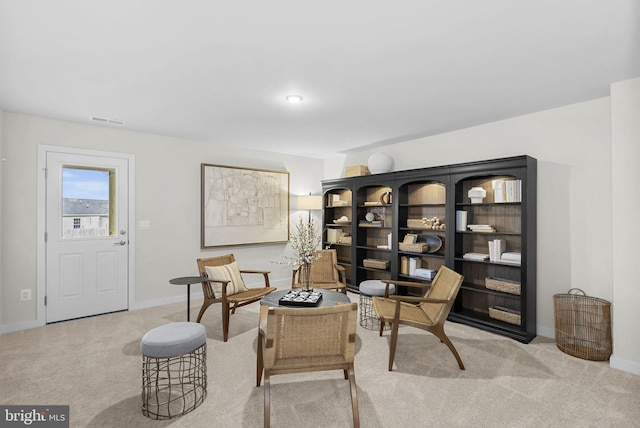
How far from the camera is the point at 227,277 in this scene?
149 inches

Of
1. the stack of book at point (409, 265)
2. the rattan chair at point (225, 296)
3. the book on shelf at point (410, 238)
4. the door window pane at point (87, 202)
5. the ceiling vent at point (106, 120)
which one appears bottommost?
the rattan chair at point (225, 296)

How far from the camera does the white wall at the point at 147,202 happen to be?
3.69 m

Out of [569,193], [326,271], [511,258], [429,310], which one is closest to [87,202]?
[326,271]

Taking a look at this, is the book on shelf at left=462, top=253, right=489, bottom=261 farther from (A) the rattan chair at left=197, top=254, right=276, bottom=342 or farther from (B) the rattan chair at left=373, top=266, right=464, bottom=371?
(A) the rattan chair at left=197, top=254, right=276, bottom=342

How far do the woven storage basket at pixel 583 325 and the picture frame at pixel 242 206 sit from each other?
420 centimetres

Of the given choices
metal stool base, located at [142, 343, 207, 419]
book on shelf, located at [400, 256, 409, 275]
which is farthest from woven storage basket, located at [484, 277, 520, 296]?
metal stool base, located at [142, 343, 207, 419]

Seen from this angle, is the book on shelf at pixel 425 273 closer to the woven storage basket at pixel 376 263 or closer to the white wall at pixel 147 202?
the woven storage basket at pixel 376 263

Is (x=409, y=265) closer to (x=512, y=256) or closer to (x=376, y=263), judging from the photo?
(x=376, y=263)

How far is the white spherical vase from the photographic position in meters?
5.03

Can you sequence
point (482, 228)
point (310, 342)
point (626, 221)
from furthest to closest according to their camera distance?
point (482, 228)
point (626, 221)
point (310, 342)

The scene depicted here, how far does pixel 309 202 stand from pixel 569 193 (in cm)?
381

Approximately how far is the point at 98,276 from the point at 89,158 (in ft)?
5.12

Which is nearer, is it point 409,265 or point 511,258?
point 511,258

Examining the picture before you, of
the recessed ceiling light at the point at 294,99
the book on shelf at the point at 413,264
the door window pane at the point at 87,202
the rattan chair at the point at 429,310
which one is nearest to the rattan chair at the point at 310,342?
the rattan chair at the point at 429,310
